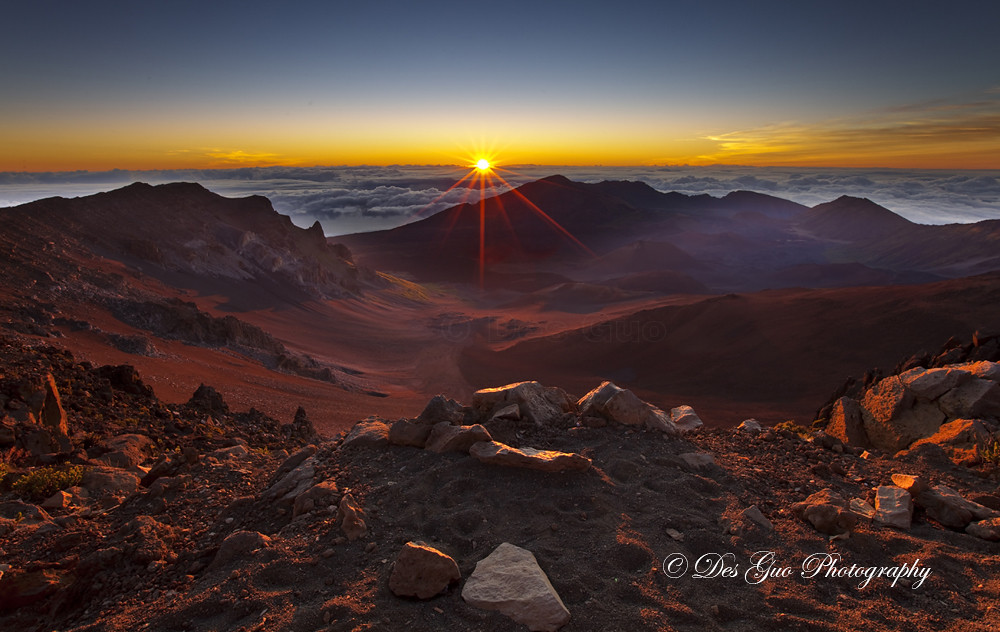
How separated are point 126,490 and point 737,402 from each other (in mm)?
21158

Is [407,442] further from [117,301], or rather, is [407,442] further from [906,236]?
[906,236]

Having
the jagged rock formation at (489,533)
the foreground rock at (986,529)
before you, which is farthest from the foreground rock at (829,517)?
the foreground rock at (986,529)

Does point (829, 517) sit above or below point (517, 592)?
below

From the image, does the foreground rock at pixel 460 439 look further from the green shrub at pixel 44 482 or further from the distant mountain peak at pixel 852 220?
the distant mountain peak at pixel 852 220

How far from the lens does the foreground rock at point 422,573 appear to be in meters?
3.16

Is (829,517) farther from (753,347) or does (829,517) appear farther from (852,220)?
(852,220)

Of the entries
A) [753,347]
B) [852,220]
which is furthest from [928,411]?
[852,220]

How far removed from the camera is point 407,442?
17.2 ft

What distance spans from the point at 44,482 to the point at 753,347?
27364mm

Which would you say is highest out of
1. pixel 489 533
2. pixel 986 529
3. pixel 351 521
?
pixel 351 521

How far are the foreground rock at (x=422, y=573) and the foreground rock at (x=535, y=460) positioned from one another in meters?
1.37

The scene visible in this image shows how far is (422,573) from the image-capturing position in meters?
3.20

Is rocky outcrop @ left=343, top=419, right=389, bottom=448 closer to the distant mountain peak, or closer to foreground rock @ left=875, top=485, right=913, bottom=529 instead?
foreground rock @ left=875, top=485, right=913, bottom=529

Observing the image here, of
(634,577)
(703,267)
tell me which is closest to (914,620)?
(634,577)
